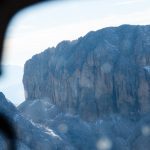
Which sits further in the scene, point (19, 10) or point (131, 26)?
point (131, 26)

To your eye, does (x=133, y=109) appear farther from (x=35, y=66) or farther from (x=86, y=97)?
(x=35, y=66)

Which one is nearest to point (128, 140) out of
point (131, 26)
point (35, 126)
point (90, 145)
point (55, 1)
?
point (90, 145)

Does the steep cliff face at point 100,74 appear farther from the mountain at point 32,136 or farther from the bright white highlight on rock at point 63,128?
the mountain at point 32,136

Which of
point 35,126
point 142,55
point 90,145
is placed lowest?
point 90,145

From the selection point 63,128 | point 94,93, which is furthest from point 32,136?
point 94,93

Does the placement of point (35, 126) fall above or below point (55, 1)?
below

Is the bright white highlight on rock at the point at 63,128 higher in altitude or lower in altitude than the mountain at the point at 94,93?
lower

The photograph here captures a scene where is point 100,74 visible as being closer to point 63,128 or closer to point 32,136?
point 63,128

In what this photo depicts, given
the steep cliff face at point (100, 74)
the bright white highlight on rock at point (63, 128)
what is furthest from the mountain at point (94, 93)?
the bright white highlight on rock at point (63, 128)

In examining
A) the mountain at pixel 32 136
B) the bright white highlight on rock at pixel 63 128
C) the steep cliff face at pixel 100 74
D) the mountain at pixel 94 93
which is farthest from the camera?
the steep cliff face at pixel 100 74
